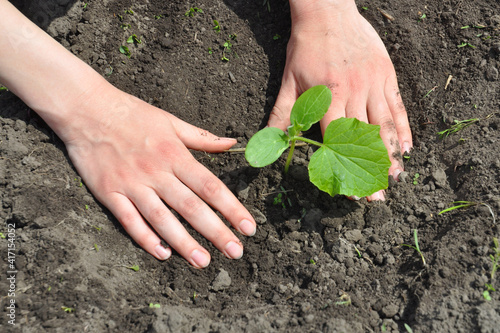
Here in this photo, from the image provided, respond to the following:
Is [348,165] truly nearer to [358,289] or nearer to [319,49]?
[358,289]

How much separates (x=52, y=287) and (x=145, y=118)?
3.15ft

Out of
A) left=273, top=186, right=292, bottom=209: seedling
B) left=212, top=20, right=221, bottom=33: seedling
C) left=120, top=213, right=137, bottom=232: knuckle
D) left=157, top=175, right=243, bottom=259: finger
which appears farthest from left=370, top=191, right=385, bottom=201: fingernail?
left=212, top=20, right=221, bottom=33: seedling

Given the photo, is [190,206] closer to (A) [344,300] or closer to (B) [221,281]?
(B) [221,281]

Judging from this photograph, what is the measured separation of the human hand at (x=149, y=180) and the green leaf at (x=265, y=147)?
347mm

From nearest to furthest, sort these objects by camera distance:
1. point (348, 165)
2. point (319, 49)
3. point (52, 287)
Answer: point (52, 287)
point (348, 165)
point (319, 49)

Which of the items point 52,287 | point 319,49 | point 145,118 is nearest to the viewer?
point 52,287

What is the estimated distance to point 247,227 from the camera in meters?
1.95

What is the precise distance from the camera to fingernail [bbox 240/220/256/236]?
1945 millimetres

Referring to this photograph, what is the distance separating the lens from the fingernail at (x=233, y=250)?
190 centimetres

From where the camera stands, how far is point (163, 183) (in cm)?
198

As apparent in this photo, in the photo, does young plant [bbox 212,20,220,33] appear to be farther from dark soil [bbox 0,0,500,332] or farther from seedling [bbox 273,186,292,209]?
seedling [bbox 273,186,292,209]

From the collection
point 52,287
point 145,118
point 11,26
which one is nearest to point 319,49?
point 145,118

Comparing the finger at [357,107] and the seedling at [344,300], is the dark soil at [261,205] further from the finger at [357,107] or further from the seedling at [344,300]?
the finger at [357,107]

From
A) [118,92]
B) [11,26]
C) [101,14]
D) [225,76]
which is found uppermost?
[11,26]
